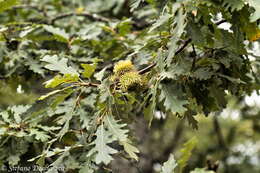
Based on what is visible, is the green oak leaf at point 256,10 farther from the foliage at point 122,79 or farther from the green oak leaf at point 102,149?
the green oak leaf at point 102,149

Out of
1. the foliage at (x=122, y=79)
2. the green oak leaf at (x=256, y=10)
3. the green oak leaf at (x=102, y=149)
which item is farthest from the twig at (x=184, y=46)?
the green oak leaf at (x=102, y=149)

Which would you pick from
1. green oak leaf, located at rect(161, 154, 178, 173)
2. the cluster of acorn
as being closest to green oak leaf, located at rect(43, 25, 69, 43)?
the cluster of acorn

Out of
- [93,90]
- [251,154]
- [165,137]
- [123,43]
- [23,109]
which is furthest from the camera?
[165,137]

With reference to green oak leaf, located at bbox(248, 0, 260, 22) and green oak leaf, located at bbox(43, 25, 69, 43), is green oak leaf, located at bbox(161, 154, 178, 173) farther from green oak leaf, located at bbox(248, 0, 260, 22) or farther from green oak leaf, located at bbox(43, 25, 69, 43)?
green oak leaf, located at bbox(43, 25, 69, 43)

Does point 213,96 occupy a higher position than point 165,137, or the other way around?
point 165,137

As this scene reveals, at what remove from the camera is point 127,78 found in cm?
135

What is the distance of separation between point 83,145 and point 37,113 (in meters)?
0.28

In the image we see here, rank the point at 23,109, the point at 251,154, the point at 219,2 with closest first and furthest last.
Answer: the point at 219,2
the point at 23,109
the point at 251,154

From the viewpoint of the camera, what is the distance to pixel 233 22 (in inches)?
50.6

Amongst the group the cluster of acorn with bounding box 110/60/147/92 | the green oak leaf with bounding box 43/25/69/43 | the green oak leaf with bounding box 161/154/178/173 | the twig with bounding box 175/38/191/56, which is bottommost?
the green oak leaf with bounding box 161/154/178/173

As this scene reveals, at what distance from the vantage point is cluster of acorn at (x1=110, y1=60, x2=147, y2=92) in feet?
4.42

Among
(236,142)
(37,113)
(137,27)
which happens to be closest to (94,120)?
(37,113)

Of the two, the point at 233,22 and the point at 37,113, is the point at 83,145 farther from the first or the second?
the point at 233,22

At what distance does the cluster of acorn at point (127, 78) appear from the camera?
53.1 inches
